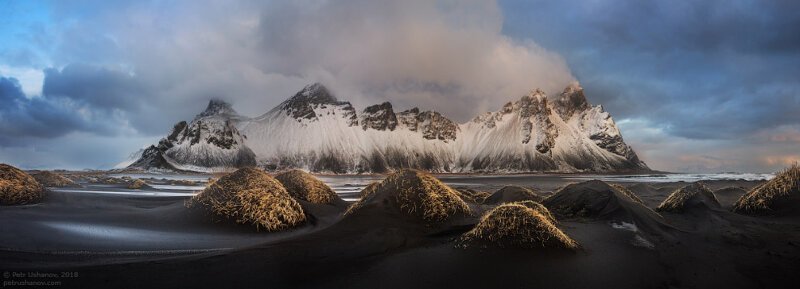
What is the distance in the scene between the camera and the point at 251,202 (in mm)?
11828

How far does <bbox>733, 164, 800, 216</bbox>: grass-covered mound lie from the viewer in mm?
13984

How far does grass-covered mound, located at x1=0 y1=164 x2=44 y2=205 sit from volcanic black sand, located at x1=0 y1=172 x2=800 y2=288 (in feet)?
4.38

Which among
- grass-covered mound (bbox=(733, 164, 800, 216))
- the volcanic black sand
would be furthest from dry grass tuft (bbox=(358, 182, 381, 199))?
grass-covered mound (bbox=(733, 164, 800, 216))

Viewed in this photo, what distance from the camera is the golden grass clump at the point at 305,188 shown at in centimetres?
1706

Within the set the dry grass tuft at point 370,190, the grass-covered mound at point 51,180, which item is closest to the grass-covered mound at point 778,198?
the dry grass tuft at point 370,190

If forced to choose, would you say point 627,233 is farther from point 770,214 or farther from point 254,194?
point 254,194

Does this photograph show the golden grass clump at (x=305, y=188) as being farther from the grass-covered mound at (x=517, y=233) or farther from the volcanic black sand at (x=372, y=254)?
the grass-covered mound at (x=517, y=233)

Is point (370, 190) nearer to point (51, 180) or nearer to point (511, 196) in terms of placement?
point (511, 196)

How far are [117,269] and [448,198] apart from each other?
8.46 meters

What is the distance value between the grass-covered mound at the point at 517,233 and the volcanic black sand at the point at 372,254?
279mm

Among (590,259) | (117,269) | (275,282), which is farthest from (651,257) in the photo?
(117,269)

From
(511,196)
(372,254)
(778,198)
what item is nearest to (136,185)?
(511,196)

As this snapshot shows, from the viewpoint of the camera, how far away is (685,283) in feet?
22.8

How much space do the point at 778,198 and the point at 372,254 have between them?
14.7 m
